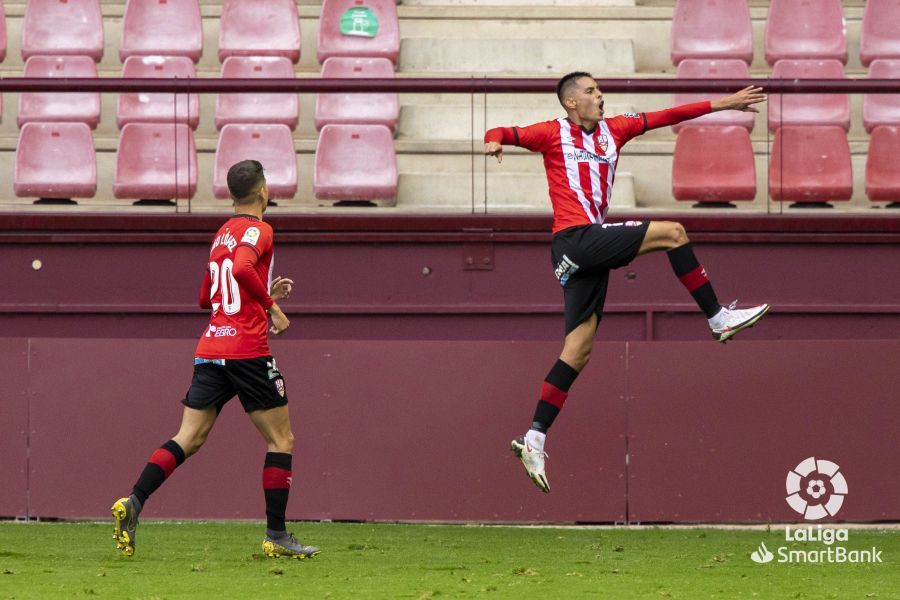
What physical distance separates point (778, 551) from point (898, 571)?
83cm

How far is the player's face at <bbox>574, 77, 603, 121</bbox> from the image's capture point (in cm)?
796

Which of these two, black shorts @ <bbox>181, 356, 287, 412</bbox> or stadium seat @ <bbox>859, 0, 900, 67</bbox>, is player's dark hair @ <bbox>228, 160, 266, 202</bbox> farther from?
stadium seat @ <bbox>859, 0, 900, 67</bbox>

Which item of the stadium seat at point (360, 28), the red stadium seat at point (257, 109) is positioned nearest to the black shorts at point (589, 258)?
the red stadium seat at point (257, 109)

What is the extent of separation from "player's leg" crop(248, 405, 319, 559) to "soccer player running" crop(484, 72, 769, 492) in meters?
1.34

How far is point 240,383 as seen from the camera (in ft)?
23.2

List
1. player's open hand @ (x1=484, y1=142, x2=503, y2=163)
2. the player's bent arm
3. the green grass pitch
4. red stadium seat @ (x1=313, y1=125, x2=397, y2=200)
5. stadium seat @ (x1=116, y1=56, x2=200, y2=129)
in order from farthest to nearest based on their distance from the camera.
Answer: red stadium seat @ (x1=313, y1=125, x2=397, y2=200)
stadium seat @ (x1=116, y1=56, x2=200, y2=129)
player's open hand @ (x1=484, y1=142, x2=503, y2=163)
the player's bent arm
the green grass pitch

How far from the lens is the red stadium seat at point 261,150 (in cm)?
1035

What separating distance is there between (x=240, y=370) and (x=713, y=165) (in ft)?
13.9

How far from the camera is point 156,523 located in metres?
9.30

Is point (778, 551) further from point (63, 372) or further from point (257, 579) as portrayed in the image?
point (63, 372)

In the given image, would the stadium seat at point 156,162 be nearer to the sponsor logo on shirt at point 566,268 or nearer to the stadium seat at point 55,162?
the stadium seat at point 55,162

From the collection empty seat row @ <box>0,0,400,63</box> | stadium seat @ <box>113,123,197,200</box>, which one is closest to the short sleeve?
stadium seat @ <box>113,123,197,200</box>

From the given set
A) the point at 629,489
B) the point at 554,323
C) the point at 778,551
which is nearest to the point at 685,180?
the point at 554,323

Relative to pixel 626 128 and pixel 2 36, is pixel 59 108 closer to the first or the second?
pixel 2 36
